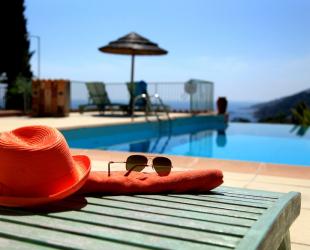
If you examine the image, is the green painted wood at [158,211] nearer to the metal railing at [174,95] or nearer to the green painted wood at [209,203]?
the green painted wood at [209,203]

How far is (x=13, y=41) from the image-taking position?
19734 millimetres

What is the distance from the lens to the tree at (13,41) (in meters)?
19.4

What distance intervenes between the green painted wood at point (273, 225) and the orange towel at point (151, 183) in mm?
329

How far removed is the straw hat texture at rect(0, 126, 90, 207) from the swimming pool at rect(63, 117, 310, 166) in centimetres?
586

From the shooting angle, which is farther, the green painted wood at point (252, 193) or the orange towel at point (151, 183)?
the green painted wood at point (252, 193)

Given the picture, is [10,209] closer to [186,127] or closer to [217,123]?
[186,127]

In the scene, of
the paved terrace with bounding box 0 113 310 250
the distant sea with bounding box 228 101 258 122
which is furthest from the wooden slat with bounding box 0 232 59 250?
the distant sea with bounding box 228 101 258 122

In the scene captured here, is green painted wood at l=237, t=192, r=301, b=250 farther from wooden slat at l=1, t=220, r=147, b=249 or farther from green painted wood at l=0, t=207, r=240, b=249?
wooden slat at l=1, t=220, r=147, b=249

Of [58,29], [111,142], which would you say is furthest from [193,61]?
[111,142]

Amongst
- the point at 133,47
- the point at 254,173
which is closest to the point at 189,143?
the point at 133,47

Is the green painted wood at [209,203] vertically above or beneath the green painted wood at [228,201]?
above

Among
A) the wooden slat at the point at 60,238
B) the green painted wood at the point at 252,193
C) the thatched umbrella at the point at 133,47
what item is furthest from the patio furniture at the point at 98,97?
the wooden slat at the point at 60,238

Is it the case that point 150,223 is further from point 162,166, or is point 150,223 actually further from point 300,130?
point 300,130

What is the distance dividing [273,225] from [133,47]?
10.9m
